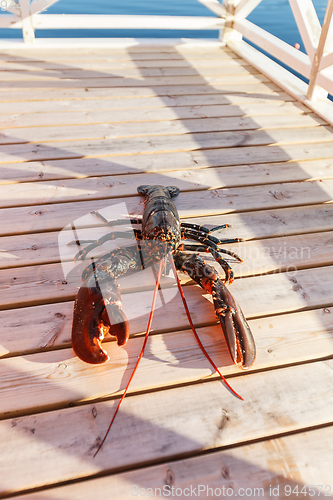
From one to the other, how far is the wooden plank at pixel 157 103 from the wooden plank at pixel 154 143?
41cm

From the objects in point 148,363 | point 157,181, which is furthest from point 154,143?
point 148,363

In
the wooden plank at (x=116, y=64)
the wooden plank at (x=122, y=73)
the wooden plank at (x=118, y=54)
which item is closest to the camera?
the wooden plank at (x=122, y=73)

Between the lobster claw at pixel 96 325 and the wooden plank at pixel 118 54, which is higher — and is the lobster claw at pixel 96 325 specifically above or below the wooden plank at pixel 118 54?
below

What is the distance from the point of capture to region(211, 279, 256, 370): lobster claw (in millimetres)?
1326

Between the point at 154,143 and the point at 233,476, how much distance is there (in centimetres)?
219

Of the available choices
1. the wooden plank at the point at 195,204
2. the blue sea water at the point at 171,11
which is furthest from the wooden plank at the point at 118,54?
the blue sea water at the point at 171,11

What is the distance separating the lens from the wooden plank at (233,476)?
1.03 metres

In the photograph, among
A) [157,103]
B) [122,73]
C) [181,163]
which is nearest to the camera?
[181,163]

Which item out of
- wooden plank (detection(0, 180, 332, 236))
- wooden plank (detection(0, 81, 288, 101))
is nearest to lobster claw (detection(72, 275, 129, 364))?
wooden plank (detection(0, 180, 332, 236))

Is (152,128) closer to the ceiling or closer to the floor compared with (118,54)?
closer to the floor

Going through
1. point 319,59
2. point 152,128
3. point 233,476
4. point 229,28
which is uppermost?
point 229,28

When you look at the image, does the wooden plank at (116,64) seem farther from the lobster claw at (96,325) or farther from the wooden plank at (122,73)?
the lobster claw at (96,325)

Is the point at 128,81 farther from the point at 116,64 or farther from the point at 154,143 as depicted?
the point at 154,143

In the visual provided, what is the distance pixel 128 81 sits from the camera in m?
3.42
